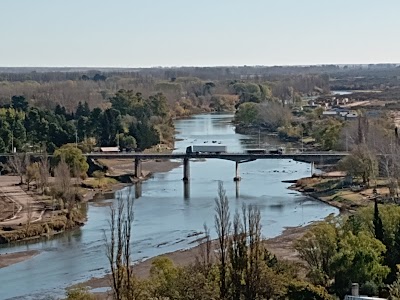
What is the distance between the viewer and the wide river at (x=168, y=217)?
91.4 ft

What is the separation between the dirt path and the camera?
3544cm

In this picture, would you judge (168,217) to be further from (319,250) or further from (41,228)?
(319,250)

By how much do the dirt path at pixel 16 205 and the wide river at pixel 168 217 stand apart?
82.3 inches

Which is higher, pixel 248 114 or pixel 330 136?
pixel 330 136

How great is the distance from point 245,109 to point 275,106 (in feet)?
8.43

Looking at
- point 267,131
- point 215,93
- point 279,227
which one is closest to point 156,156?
point 279,227

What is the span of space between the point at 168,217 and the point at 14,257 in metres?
8.51

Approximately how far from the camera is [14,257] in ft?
99.8

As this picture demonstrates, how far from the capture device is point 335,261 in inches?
859

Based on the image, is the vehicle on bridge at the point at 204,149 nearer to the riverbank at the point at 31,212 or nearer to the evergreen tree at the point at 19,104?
the riverbank at the point at 31,212

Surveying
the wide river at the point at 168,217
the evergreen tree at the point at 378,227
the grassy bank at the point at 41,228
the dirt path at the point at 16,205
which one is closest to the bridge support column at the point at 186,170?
the wide river at the point at 168,217

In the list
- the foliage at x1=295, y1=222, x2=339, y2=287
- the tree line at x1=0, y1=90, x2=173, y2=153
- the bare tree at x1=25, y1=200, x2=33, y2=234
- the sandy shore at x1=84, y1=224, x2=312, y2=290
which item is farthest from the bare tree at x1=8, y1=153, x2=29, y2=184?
the foliage at x1=295, y1=222, x2=339, y2=287

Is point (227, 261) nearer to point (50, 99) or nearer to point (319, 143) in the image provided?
point (319, 143)

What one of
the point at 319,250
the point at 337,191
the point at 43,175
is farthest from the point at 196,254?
the point at 337,191
